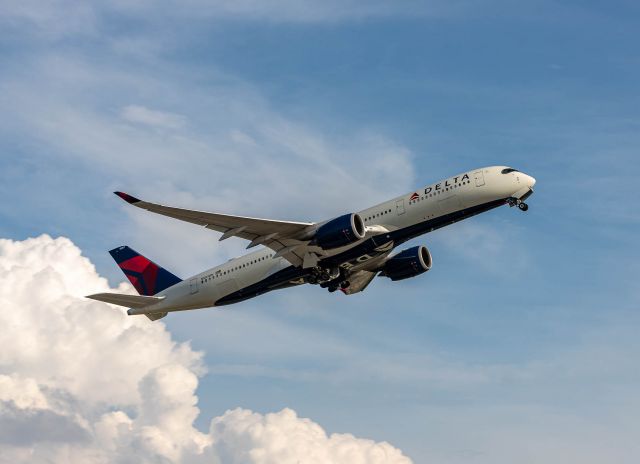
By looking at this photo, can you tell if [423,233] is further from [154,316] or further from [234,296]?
[154,316]

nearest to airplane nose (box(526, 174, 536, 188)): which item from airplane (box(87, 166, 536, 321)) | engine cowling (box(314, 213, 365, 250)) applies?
airplane (box(87, 166, 536, 321))

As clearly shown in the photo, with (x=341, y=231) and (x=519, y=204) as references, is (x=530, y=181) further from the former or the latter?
(x=341, y=231)

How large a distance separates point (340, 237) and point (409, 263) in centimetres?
1121

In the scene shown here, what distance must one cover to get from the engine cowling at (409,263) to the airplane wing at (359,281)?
192 cm

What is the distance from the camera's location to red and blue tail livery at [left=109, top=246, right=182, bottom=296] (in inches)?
2847

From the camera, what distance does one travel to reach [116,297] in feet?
217

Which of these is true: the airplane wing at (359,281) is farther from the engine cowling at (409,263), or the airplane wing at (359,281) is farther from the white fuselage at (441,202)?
the white fuselage at (441,202)

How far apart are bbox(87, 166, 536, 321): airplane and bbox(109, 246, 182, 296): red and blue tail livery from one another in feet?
14.0

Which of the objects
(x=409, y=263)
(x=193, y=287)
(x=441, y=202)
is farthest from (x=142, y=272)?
(x=441, y=202)

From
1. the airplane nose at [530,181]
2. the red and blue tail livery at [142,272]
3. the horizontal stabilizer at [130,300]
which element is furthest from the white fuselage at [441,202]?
the red and blue tail livery at [142,272]

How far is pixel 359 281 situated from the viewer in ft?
228

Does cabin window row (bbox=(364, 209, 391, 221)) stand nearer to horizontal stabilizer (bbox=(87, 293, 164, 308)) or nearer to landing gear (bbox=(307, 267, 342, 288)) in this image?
landing gear (bbox=(307, 267, 342, 288))

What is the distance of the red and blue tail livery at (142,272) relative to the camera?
237 feet

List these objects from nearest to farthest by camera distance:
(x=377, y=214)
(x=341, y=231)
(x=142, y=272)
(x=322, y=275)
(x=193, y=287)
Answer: (x=341, y=231) → (x=377, y=214) → (x=322, y=275) → (x=193, y=287) → (x=142, y=272)
